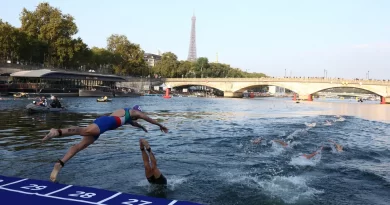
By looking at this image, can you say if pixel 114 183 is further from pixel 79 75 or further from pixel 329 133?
pixel 79 75

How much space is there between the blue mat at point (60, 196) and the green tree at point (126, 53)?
390 ft

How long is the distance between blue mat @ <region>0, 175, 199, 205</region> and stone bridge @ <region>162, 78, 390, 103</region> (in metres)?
100

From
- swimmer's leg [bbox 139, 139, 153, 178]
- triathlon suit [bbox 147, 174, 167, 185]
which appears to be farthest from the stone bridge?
swimmer's leg [bbox 139, 139, 153, 178]

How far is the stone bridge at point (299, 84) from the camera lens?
96.9 metres

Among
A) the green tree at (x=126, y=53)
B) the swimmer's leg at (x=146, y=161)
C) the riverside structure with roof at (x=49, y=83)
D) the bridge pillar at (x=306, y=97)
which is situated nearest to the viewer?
the swimmer's leg at (x=146, y=161)

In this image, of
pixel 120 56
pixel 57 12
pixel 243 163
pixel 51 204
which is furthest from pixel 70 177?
pixel 120 56

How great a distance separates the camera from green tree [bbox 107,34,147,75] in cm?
12606

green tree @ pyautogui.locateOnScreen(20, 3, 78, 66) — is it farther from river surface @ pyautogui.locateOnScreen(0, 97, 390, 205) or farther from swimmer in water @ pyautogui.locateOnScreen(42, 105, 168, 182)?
swimmer in water @ pyautogui.locateOnScreen(42, 105, 168, 182)

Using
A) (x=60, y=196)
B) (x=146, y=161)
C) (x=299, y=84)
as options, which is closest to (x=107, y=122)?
(x=146, y=161)

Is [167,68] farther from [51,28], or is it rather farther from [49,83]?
[49,83]

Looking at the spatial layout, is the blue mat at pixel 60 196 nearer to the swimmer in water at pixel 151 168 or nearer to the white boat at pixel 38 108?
the swimmer in water at pixel 151 168

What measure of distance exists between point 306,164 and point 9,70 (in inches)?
3112

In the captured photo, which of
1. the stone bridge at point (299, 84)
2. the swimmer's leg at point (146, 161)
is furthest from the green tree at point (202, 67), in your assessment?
the swimmer's leg at point (146, 161)

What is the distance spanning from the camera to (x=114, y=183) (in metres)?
10.7
